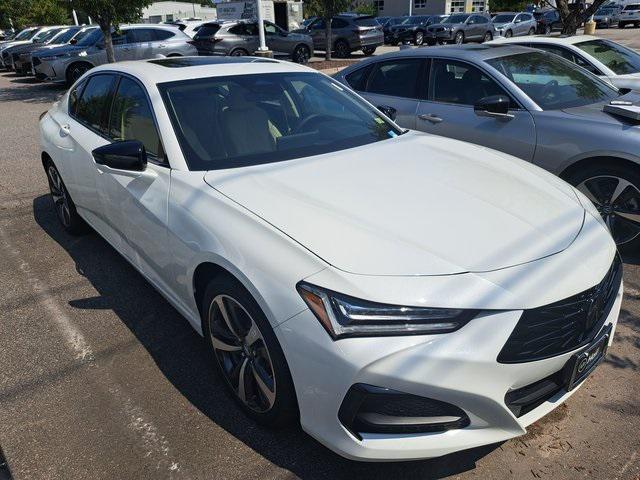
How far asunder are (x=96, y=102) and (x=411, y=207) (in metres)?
2.78

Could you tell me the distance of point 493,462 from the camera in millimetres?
2250

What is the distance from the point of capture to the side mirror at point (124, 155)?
284 centimetres

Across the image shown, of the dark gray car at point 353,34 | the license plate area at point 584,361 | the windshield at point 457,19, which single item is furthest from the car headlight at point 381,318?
the windshield at point 457,19

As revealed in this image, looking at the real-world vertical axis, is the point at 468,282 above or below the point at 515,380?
above

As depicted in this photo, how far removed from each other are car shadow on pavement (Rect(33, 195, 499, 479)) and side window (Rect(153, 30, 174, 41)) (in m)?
12.1

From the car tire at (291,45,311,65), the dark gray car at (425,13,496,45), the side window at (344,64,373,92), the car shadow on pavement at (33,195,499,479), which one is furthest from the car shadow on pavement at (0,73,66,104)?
the dark gray car at (425,13,496,45)

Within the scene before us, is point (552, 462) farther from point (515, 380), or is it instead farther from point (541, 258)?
point (541, 258)

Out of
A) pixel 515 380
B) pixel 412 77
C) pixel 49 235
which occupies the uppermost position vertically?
pixel 412 77

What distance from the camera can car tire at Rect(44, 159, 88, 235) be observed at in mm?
4555

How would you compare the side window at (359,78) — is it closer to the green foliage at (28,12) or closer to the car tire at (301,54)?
the car tire at (301,54)

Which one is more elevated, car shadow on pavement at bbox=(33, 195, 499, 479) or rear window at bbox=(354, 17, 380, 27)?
rear window at bbox=(354, 17, 380, 27)

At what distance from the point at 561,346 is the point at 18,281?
385cm

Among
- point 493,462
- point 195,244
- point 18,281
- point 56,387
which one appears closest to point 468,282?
point 493,462

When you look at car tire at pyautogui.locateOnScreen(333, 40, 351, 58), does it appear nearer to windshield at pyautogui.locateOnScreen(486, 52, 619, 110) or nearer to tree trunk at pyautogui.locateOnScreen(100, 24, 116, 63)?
tree trunk at pyautogui.locateOnScreen(100, 24, 116, 63)
